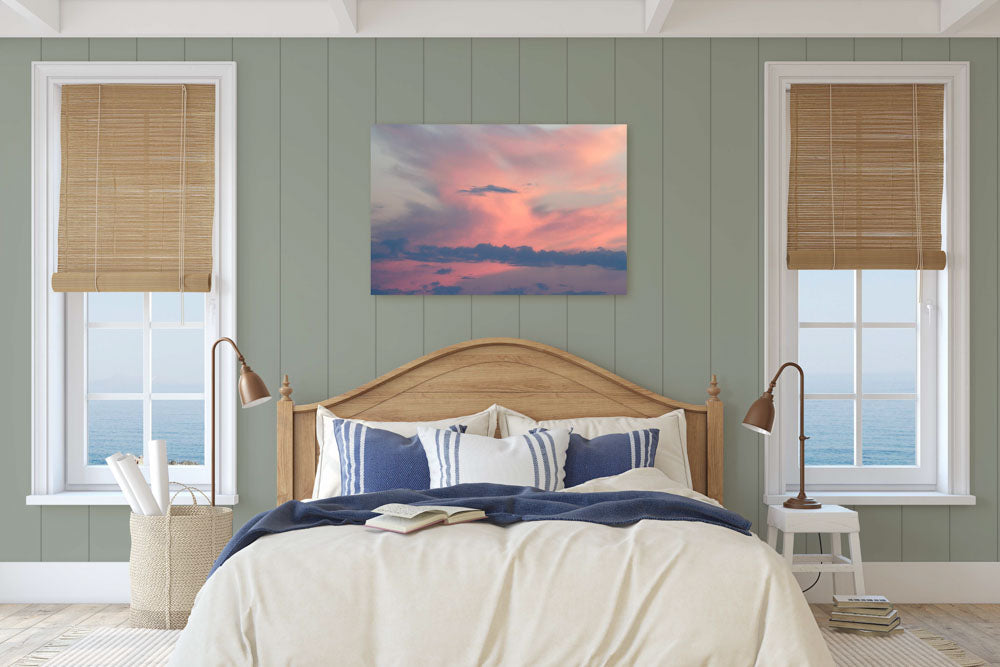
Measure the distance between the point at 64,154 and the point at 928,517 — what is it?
4486 mm

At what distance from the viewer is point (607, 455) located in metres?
3.24

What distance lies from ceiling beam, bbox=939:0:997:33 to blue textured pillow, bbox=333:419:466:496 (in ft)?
9.71

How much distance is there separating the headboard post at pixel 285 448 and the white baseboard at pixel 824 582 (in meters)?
0.88

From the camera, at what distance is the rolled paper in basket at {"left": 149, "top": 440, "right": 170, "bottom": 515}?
329 centimetres

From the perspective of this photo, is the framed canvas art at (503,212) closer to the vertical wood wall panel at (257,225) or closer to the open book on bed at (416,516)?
the vertical wood wall panel at (257,225)

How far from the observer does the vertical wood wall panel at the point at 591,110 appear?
149 inches

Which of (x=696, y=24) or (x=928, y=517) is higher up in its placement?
(x=696, y=24)

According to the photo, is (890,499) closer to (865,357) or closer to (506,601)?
(865,357)

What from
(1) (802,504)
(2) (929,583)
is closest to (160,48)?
(1) (802,504)

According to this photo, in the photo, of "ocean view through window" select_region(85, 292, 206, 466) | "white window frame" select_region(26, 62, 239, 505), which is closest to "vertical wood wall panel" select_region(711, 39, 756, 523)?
"white window frame" select_region(26, 62, 239, 505)

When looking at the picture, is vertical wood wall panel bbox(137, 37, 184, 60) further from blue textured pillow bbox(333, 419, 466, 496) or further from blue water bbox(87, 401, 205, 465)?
blue textured pillow bbox(333, 419, 466, 496)

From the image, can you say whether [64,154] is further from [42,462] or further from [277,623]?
[277,623]

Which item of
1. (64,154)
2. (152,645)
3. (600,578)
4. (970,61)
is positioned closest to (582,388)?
(600,578)

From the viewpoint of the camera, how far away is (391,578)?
2.19 metres
